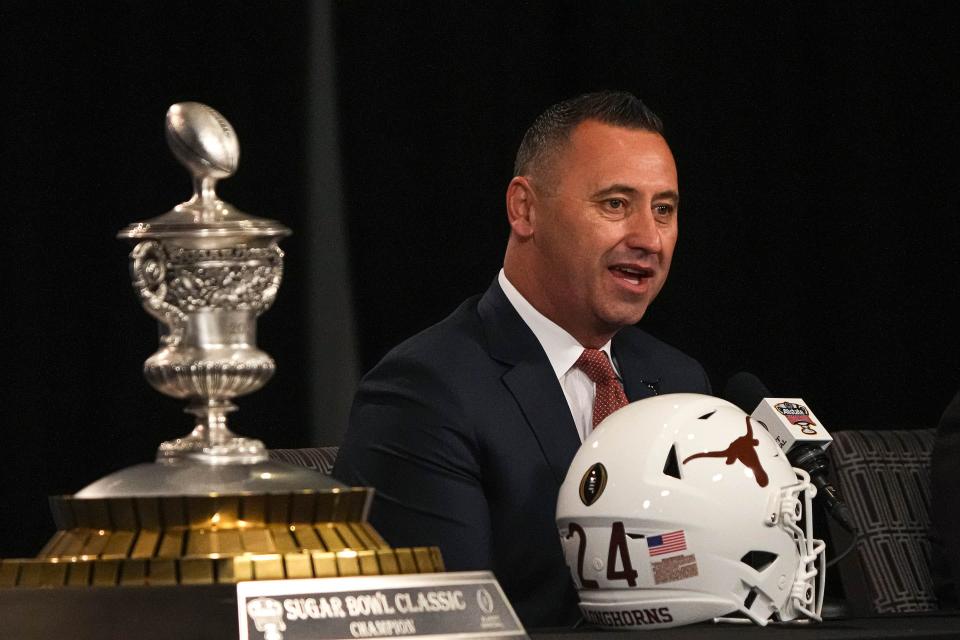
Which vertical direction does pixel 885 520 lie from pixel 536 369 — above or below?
below

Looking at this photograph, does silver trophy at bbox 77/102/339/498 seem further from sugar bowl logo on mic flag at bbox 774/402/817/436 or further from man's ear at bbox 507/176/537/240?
man's ear at bbox 507/176/537/240

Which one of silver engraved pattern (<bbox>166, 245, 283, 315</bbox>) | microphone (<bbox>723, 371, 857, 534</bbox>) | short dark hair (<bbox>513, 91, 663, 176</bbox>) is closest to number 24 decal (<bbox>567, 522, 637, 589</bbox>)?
microphone (<bbox>723, 371, 857, 534</bbox>)

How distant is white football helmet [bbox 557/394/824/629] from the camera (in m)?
1.74

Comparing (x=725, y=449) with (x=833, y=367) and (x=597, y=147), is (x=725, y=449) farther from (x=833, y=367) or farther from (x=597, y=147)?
(x=833, y=367)

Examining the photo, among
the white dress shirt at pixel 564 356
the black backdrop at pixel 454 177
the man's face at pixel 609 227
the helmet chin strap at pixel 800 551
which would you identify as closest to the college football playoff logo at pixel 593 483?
the helmet chin strap at pixel 800 551

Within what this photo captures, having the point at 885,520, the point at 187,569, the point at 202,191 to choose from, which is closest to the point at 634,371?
the point at 885,520

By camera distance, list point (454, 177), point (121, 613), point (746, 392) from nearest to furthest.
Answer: point (121, 613) → point (746, 392) → point (454, 177)

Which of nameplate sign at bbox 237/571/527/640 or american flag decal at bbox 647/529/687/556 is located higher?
nameplate sign at bbox 237/571/527/640

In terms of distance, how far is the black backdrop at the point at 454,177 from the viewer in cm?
296

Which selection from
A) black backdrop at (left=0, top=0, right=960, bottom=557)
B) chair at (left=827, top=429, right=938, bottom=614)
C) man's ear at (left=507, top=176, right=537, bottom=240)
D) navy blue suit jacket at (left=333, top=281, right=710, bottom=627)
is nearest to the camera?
navy blue suit jacket at (left=333, top=281, right=710, bottom=627)

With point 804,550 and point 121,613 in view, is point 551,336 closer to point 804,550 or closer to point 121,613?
point 804,550

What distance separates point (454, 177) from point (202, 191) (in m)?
2.27

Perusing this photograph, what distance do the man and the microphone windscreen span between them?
0.29m

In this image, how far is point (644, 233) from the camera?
2506mm
